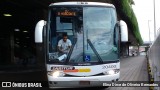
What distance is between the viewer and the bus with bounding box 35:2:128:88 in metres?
11.0

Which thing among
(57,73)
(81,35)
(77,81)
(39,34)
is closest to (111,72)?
(77,81)

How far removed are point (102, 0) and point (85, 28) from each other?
13.6 metres

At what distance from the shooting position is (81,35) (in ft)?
37.2

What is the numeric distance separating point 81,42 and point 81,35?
0.24m

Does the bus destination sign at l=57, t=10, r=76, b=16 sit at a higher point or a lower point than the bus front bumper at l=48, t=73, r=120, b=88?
higher

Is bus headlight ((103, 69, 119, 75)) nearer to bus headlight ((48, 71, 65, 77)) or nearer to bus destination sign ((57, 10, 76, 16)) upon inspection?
bus headlight ((48, 71, 65, 77))

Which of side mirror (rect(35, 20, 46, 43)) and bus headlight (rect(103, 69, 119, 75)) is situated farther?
bus headlight (rect(103, 69, 119, 75))

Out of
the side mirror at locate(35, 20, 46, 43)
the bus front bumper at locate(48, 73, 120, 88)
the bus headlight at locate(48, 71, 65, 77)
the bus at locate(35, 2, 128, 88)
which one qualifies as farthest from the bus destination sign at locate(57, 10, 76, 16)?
the bus front bumper at locate(48, 73, 120, 88)

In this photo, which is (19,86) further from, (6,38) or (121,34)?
(6,38)

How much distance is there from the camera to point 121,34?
11523 millimetres

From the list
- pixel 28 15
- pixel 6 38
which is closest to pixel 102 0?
pixel 28 15

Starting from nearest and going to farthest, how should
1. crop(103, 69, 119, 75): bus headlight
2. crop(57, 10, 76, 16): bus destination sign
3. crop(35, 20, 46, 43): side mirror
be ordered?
crop(35, 20, 46, 43): side mirror, crop(103, 69, 119, 75): bus headlight, crop(57, 10, 76, 16): bus destination sign

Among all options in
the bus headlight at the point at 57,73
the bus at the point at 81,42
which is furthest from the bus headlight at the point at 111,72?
the bus headlight at the point at 57,73

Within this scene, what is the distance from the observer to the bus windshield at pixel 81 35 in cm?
1116
